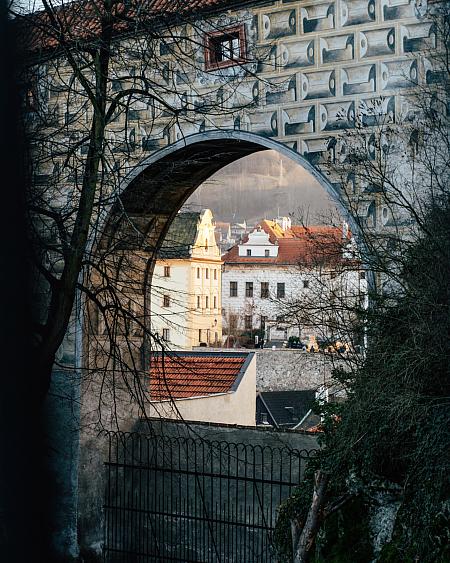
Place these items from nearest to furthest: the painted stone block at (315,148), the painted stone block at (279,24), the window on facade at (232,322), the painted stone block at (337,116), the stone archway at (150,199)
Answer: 1. the painted stone block at (337,116)
2. the painted stone block at (315,148)
3. the painted stone block at (279,24)
4. the stone archway at (150,199)
5. the window on facade at (232,322)

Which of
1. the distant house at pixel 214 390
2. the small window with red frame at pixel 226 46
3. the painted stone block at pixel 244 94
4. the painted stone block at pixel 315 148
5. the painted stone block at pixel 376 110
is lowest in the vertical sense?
the distant house at pixel 214 390

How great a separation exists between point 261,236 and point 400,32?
152 ft

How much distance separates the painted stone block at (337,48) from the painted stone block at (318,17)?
135 mm

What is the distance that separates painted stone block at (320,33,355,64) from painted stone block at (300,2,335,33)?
135 mm

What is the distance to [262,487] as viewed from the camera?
8.84 metres

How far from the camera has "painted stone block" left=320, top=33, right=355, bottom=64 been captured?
8.29 meters

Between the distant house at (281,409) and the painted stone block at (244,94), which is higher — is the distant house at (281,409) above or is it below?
below

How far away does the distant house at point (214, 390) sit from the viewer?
11.6 metres

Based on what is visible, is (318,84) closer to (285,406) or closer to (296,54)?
(296,54)

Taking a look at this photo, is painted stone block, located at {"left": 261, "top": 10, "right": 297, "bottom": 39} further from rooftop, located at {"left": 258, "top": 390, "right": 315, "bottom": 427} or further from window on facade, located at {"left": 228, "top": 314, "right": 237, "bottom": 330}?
window on facade, located at {"left": 228, "top": 314, "right": 237, "bottom": 330}

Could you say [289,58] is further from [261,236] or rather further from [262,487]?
[261,236]

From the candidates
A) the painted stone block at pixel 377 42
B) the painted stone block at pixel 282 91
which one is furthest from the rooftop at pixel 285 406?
the painted stone block at pixel 377 42

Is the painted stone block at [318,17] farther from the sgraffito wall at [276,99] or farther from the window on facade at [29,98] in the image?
the window on facade at [29,98]

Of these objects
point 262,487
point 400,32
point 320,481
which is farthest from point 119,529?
point 400,32
